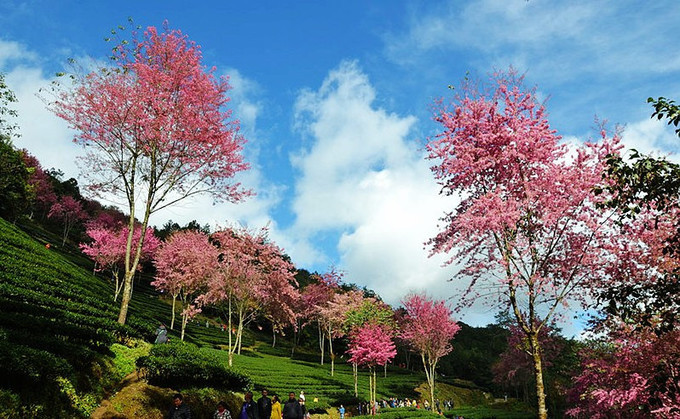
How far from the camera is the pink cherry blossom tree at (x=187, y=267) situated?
113 ft

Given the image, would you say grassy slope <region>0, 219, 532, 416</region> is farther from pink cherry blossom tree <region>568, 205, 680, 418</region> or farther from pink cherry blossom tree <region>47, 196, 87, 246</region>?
pink cherry blossom tree <region>47, 196, 87, 246</region>

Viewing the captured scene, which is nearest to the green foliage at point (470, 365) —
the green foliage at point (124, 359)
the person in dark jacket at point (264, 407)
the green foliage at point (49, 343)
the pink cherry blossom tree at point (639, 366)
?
the pink cherry blossom tree at point (639, 366)

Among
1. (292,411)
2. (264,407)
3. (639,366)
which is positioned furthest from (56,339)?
(639,366)

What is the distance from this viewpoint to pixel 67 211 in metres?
63.2

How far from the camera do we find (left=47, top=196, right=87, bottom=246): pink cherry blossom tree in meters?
61.3

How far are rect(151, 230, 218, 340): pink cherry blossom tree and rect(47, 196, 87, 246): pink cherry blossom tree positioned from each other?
2901 centimetres

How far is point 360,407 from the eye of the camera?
30453 mm

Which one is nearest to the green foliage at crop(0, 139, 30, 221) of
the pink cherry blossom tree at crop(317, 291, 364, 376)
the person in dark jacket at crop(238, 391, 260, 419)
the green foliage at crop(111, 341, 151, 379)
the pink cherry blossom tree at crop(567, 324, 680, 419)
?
the pink cherry blossom tree at crop(317, 291, 364, 376)

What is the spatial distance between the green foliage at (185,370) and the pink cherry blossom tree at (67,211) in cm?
5807

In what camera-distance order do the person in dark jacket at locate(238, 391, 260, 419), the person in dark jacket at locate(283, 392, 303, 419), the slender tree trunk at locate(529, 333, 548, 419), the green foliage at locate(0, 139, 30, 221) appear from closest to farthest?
the slender tree trunk at locate(529, 333, 548, 419) → the person in dark jacket at locate(238, 391, 260, 419) → the person in dark jacket at locate(283, 392, 303, 419) → the green foliage at locate(0, 139, 30, 221)

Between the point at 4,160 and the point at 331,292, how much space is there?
3836 centimetres

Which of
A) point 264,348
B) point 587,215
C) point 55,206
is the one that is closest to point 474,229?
point 587,215

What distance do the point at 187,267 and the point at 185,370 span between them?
2656 cm

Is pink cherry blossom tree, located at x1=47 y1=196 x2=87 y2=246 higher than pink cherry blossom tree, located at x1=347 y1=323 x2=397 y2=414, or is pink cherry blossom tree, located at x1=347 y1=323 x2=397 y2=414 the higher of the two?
pink cherry blossom tree, located at x1=47 y1=196 x2=87 y2=246
